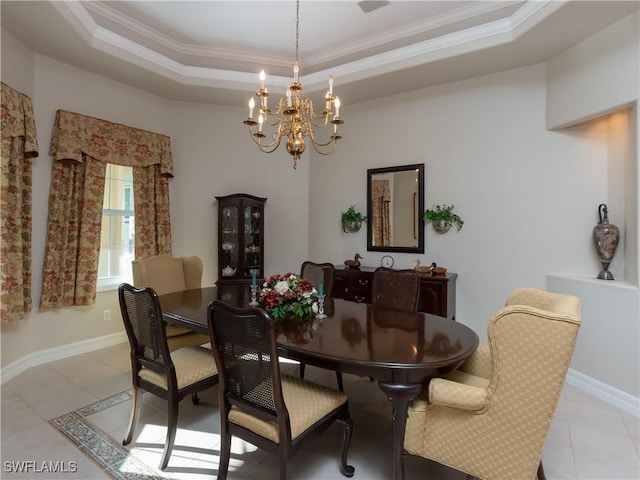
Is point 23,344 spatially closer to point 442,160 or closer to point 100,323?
point 100,323

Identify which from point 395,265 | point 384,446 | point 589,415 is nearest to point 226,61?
point 395,265

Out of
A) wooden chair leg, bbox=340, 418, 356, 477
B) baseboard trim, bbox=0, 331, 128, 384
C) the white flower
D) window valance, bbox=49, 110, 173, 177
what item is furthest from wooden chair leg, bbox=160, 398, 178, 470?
window valance, bbox=49, 110, 173, 177

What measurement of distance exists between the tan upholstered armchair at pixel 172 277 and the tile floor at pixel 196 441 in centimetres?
47

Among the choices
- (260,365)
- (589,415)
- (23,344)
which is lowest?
(589,415)

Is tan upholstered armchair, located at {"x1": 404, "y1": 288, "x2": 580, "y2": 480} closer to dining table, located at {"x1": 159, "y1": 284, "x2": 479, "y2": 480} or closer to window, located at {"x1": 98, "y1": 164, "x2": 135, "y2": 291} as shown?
dining table, located at {"x1": 159, "y1": 284, "x2": 479, "y2": 480}

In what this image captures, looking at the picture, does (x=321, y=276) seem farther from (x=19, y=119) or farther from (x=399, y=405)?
(x=19, y=119)

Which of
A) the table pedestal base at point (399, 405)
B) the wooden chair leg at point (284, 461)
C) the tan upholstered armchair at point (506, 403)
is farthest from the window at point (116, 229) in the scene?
the tan upholstered armchair at point (506, 403)

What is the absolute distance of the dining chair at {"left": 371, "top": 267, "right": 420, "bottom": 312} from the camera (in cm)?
282

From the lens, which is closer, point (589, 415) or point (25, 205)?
point (589, 415)

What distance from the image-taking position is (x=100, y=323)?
3.96 m

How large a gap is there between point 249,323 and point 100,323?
3316mm

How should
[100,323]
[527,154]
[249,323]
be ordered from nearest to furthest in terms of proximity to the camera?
[249,323] < [527,154] < [100,323]

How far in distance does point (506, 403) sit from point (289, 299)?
1295mm

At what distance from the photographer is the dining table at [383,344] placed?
154cm
